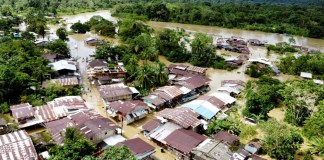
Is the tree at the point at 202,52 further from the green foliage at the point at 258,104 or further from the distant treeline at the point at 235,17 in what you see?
the distant treeline at the point at 235,17

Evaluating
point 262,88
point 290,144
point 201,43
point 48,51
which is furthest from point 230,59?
point 48,51

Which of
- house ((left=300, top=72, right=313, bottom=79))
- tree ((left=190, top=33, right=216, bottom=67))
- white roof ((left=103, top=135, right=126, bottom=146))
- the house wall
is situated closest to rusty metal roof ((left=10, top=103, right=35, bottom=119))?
the house wall

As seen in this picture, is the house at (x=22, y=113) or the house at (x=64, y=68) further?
the house at (x=64, y=68)

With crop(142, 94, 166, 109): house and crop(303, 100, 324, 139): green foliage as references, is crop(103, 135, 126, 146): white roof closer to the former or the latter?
crop(142, 94, 166, 109): house

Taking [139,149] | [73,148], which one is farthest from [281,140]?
[73,148]

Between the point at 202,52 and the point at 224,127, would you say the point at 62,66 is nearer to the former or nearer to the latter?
the point at 202,52

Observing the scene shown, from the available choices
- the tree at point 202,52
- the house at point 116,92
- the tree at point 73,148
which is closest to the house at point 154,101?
the house at point 116,92
